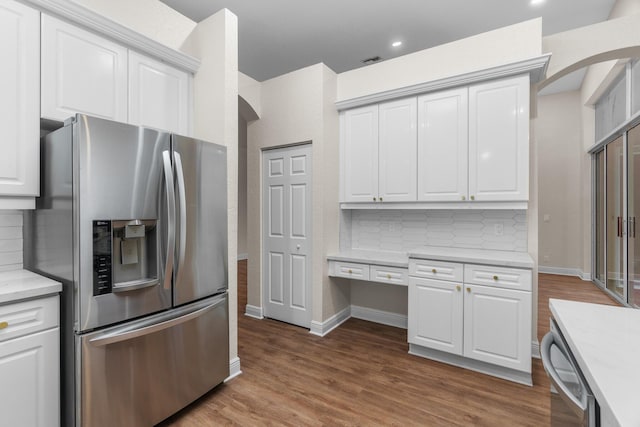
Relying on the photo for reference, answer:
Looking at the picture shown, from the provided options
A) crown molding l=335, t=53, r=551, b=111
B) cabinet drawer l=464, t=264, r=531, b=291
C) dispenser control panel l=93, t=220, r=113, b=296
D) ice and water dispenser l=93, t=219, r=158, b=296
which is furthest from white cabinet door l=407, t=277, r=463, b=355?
dispenser control panel l=93, t=220, r=113, b=296

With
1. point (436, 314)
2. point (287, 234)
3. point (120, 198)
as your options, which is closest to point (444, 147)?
point (436, 314)

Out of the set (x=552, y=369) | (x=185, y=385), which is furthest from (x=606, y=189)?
(x=185, y=385)

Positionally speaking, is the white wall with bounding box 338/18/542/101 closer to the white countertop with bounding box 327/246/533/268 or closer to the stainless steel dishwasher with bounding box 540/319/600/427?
the white countertop with bounding box 327/246/533/268

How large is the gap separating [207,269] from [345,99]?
7.83ft

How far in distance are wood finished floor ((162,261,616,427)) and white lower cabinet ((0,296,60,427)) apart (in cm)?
70

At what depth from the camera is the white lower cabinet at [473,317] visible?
2.42 meters

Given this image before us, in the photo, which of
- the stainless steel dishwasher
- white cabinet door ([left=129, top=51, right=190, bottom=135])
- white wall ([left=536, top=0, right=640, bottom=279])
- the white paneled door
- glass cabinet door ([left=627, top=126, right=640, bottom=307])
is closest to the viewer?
the stainless steel dishwasher

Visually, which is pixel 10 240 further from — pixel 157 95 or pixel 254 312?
pixel 254 312

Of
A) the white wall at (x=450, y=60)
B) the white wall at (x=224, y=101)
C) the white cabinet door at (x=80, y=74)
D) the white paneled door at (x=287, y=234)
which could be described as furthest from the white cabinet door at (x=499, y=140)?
the white cabinet door at (x=80, y=74)

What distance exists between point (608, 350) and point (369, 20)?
349 cm

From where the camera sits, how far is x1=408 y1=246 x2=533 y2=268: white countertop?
247 cm

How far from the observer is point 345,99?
355 centimetres

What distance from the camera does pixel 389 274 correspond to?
10.4 ft

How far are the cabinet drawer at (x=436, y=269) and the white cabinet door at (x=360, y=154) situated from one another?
2.83 ft
